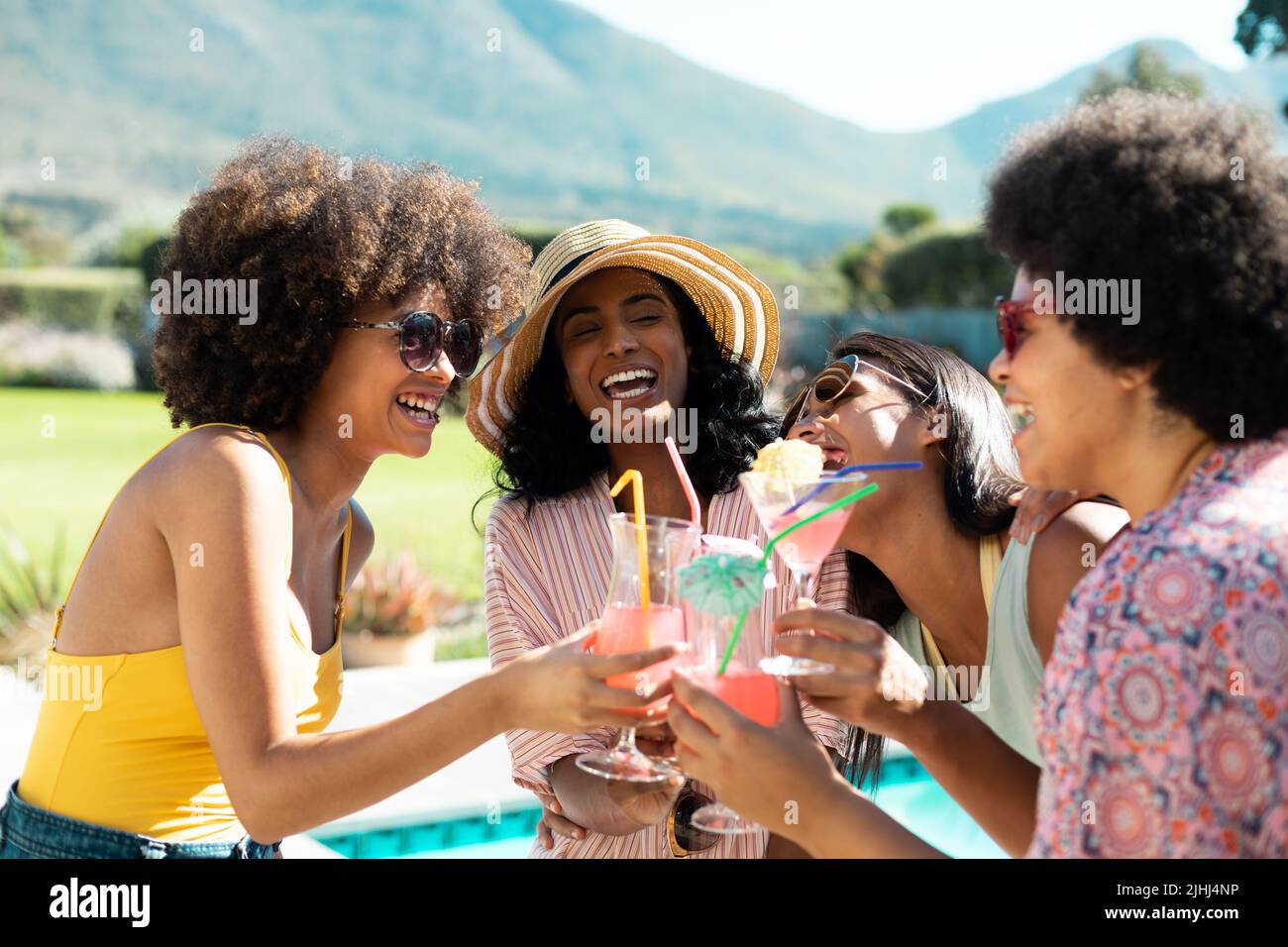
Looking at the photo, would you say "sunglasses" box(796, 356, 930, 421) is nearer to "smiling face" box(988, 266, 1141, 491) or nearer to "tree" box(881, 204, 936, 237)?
"smiling face" box(988, 266, 1141, 491)

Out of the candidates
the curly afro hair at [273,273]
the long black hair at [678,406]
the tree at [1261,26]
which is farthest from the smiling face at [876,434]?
the tree at [1261,26]

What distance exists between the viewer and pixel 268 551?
2.66 meters

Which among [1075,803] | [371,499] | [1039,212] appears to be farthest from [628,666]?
[371,499]

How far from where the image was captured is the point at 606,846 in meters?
3.50

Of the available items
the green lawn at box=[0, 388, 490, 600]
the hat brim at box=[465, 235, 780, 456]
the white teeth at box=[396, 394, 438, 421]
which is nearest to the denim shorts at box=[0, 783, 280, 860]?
the white teeth at box=[396, 394, 438, 421]

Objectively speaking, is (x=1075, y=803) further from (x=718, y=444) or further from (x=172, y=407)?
(x=172, y=407)

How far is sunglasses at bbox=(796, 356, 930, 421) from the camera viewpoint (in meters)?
3.68

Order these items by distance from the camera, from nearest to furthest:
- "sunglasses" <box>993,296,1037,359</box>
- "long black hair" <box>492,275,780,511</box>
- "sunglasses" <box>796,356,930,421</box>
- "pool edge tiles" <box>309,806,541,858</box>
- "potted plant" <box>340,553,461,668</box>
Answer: "sunglasses" <box>993,296,1037,359</box>
"sunglasses" <box>796,356,930,421</box>
"long black hair" <box>492,275,780,511</box>
"pool edge tiles" <box>309,806,541,858</box>
"potted plant" <box>340,553,461,668</box>

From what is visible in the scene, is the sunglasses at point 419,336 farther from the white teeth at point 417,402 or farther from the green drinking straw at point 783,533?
the green drinking straw at point 783,533

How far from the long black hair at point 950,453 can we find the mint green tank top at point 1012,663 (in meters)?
0.17

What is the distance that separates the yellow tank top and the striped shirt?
0.97m

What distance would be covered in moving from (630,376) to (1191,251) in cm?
195

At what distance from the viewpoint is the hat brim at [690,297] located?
3.76 m

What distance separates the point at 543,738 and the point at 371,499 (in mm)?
17933
